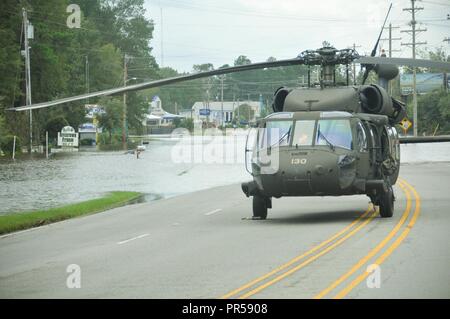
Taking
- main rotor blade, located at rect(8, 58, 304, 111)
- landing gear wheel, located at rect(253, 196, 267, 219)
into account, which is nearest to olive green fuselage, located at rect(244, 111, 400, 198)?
landing gear wheel, located at rect(253, 196, 267, 219)

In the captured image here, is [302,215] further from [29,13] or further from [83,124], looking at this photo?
[83,124]

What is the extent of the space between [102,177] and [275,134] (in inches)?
1102

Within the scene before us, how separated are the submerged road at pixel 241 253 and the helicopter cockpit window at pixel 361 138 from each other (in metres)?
1.68

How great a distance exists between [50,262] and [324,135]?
25.2ft

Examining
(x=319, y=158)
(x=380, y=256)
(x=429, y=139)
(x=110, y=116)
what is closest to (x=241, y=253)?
(x=380, y=256)

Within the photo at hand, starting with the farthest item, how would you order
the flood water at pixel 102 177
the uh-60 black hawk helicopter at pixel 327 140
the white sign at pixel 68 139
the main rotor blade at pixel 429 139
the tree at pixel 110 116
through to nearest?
the tree at pixel 110 116 → the white sign at pixel 68 139 → the flood water at pixel 102 177 → the main rotor blade at pixel 429 139 → the uh-60 black hawk helicopter at pixel 327 140

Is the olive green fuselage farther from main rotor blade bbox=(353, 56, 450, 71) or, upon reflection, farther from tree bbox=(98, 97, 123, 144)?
tree bbox=(98, 97, 123, 144)

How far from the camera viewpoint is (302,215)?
2408 cm

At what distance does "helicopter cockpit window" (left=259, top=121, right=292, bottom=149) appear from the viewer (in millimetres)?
21578

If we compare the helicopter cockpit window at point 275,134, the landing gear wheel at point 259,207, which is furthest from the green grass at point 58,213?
the helicopter cockpit window at point 275,134

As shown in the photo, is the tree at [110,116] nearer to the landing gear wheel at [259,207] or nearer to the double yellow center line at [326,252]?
the landing gear wheel at [259,207]

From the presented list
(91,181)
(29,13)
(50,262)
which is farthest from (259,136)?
(29,13)

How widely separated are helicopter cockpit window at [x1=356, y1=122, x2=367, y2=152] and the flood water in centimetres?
1253

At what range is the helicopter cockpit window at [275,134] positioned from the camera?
21.6 metres
